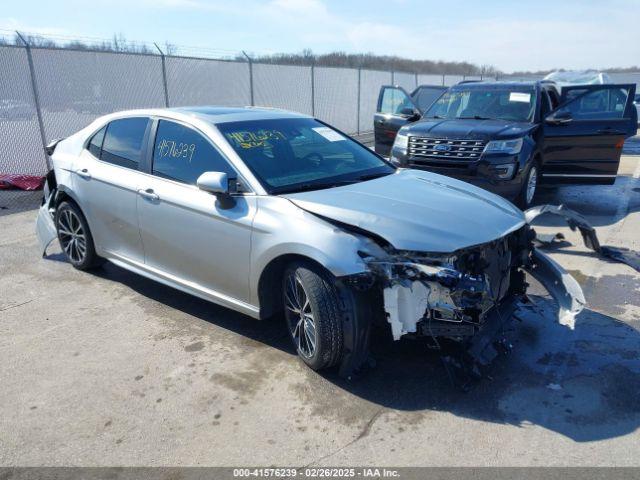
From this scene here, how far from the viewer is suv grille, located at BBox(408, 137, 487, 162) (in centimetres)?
723

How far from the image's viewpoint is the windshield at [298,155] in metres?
4.00

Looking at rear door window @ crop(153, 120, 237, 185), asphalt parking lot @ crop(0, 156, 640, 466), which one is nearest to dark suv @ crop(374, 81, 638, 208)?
asphalt parking lot @ crop(0, 156, 640, 466)

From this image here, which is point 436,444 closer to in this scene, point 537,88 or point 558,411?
point 558,411

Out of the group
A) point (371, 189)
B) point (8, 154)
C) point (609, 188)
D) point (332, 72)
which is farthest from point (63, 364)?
point (332, 72)

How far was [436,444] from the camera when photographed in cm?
295

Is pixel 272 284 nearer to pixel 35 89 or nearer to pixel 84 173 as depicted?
pixel 84 173

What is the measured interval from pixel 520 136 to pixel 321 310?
5.25 metres

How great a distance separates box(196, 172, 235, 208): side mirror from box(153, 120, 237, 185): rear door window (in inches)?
8.3

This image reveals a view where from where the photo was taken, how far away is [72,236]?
5512 mm

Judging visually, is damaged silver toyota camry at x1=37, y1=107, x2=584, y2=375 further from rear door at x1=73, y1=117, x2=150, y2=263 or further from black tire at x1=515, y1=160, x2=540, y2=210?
black tire at x1=515, y1=160, x2=540, y2=210

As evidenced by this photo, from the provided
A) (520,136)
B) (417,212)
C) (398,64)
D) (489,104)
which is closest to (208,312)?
(417,212)

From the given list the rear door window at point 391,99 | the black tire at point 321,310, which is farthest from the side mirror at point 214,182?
the rear door window at point 391,99

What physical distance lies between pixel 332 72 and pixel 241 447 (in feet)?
53.0

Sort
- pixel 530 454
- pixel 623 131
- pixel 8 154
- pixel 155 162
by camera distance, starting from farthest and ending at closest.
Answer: pixel 8 154 < pixel 623 131 < pixel 155 162 < pixel 530 454
